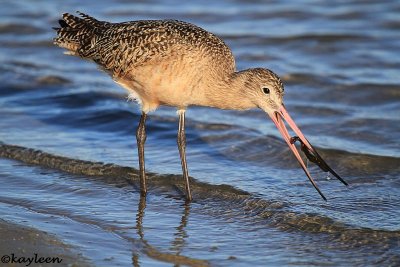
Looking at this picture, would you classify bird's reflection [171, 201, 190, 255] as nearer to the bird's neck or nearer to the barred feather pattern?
the bird's neck

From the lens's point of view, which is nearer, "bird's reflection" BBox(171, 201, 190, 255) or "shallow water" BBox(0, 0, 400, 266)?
"bird's reflection" BBox(171, 201, 190, 255)

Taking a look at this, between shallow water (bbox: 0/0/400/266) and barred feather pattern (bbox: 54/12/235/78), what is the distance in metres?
1.24

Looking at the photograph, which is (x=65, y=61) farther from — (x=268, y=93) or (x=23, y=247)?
(x=23, y=247)

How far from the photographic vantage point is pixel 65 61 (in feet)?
46.4

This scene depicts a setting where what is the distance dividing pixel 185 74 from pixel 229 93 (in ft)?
1.63

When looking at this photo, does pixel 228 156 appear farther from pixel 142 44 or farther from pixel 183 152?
pixel 142 44

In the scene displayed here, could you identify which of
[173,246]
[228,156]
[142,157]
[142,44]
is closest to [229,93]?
[142,44]

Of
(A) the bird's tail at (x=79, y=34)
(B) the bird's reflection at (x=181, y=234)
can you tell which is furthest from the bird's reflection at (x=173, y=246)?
(A) the bird's tail at (x=79, y=34)

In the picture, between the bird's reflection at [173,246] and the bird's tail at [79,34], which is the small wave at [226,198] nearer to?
the bird's reflection at [173,246]

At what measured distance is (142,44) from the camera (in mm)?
8539

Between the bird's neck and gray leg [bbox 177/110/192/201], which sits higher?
the bird's neck

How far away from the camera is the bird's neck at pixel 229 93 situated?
8352mm

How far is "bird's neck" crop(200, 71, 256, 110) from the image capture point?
835 cm

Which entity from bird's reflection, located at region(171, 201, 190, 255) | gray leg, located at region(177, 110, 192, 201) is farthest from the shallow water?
gray leg, located at region(177, 110, 192, 201)
